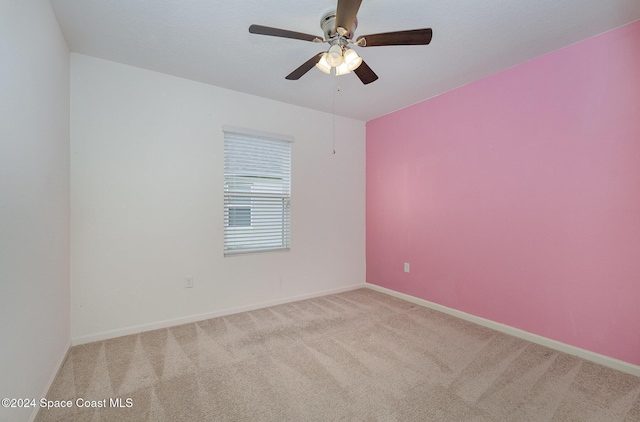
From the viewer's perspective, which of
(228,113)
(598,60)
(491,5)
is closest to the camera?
(491,5)

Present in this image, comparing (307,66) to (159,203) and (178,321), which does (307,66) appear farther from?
(178,321)

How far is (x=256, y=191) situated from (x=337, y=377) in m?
2.18

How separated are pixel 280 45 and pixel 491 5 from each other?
1.55 metres

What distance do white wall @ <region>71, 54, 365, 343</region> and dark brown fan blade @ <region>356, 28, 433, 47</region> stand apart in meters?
1.90

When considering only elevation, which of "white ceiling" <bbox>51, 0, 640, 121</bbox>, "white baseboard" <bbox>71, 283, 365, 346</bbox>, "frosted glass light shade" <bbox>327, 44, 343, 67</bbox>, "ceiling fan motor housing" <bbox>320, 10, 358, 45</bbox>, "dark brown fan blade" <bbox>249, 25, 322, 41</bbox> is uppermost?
"white ceiling" <bbox>51, 0, 640, 121</bbox>

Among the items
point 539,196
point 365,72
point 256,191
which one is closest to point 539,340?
point 539,196

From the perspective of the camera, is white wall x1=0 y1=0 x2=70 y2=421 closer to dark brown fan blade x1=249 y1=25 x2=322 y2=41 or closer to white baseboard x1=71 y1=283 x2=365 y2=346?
white baseboard x1=71 y1=283 x2=365 y2=346

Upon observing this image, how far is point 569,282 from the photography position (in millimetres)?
2260

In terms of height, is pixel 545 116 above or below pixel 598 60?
below

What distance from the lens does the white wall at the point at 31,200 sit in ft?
4.11

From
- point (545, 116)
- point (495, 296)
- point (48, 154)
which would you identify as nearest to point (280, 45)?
point (48, 154)

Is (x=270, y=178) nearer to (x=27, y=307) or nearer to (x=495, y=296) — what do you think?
(x=27, y=307)

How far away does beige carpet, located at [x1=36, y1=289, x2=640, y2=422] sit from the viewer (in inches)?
62.7

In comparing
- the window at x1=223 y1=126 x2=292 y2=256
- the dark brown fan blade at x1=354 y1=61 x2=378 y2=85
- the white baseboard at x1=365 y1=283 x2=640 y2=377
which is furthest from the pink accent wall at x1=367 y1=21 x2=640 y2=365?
the window at x1=223 y1=126 x2=292 y2=256
